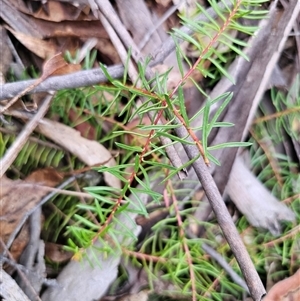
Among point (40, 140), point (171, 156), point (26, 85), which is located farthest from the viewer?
point (40, 140)

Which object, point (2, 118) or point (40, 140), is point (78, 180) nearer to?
point (40, 140)

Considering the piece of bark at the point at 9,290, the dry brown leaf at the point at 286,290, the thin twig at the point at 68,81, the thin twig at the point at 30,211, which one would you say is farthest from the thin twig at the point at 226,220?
the piece of bark at the point at 9,290

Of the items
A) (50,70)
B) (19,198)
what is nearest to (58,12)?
(50,70)

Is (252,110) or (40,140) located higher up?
(252,110)

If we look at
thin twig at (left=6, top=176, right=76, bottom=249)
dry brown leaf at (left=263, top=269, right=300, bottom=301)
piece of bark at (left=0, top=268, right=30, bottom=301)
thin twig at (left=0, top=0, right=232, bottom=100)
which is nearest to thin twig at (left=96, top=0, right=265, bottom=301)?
dry brown leaf at (left=263, top=269, right=300, bottom=301)

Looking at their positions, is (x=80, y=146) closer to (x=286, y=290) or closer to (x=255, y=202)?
(x=255, y=202)

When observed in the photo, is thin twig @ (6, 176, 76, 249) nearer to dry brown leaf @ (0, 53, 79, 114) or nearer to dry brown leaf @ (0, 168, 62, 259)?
dry brown leaf @ (0, 168, 62, 259)

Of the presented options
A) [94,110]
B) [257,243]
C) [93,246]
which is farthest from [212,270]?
[94,110]

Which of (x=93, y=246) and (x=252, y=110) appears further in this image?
(x=252, y=110)
